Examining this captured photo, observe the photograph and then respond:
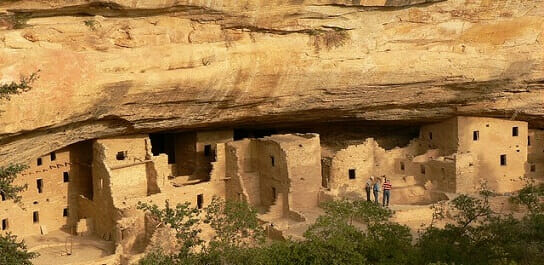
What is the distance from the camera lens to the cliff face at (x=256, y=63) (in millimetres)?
17297

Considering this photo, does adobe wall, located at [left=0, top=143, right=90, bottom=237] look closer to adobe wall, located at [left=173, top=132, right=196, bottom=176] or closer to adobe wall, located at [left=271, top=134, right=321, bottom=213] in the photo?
adobe wall, located at [left=173, top=132, right=196, bottom=176]

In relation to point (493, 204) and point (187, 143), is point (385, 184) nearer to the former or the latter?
point (493, 204)

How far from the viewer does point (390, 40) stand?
21016mm

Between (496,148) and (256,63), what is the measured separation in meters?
7.79

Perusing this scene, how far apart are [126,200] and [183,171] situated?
3.30 metres

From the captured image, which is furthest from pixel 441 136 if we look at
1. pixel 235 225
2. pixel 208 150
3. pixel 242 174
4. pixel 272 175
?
pixel 235 225

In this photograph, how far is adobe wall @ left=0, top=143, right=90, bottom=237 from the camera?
21562 millimetres

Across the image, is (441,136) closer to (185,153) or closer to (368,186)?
(368,186)

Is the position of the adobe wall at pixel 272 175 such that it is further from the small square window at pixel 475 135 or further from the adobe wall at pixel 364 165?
the small square window at pixel 475 135

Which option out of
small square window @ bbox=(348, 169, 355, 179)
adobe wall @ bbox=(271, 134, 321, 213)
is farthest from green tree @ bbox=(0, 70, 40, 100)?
small square window @ bbox=(348, 169, 355, 179)

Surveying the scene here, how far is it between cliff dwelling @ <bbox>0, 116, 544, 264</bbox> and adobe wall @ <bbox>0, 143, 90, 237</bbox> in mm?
23

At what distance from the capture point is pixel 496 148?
24.5 meters

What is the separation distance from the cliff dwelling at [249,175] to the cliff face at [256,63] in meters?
0.79

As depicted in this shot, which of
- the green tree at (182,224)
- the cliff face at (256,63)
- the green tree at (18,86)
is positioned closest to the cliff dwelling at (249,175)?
the green tree at (182,224)
